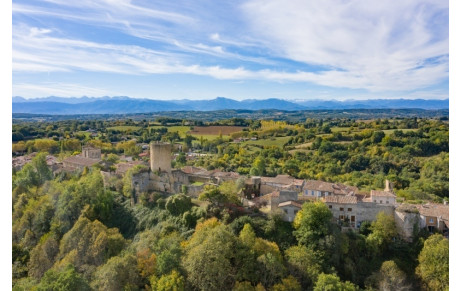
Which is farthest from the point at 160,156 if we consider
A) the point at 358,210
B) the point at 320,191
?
the point at 358,210

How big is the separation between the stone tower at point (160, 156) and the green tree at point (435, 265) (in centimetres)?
1749

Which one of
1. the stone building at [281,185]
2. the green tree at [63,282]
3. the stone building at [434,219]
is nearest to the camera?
the green tree at [63,282]

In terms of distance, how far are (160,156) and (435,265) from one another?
18.8 m

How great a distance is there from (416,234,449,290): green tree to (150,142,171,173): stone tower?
57.4ft

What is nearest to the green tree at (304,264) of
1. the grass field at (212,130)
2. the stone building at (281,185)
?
the stone building at (281,185)

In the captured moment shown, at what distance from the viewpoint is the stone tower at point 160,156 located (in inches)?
981

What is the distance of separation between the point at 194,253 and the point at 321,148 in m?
41.6

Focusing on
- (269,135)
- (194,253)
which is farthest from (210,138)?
(194,253)

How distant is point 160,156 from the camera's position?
82.1 feet

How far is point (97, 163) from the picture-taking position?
33125 millimetres

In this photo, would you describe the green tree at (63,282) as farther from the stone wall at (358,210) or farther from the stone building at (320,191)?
the stone building at (320,191)

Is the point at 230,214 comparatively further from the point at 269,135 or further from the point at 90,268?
the point at 269,135

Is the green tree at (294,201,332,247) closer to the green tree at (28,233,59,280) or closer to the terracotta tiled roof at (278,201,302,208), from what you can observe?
the terracotta tiled roof at (278,201,302,208)

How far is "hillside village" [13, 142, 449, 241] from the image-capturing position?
1944 centimetres
